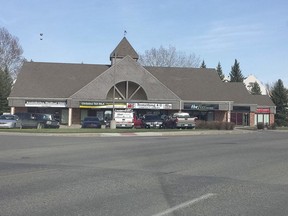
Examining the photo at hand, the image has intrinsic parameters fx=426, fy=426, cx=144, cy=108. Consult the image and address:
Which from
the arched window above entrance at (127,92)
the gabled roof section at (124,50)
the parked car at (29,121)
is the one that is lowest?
the parked car at (29,121)

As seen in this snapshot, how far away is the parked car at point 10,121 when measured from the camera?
123ft

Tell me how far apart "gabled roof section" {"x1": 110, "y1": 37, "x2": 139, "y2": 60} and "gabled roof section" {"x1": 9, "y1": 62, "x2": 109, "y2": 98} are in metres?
2.82

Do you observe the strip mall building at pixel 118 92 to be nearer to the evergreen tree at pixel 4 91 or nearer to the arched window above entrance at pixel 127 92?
the arched window above entrance at pixel 127 92

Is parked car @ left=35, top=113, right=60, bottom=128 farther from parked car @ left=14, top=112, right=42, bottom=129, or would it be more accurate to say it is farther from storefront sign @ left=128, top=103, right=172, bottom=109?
storefront sign @ left=128, top=103, right=172, bottom=109

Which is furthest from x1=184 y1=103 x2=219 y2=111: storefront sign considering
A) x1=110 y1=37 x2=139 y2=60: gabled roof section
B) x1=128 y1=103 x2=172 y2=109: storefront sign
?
x1=110 y1=37 x2=139 y2=60: gabled roof section

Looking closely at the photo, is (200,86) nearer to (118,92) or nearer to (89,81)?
(118,92)

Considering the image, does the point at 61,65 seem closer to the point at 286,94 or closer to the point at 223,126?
the point at 223,126

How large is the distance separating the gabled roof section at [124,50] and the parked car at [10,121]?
22033 mm

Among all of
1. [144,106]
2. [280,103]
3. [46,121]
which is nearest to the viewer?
[46,121]

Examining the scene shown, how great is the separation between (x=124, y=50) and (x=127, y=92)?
7.78 meters

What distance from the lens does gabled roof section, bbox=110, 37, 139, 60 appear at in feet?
191

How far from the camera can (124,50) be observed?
58781 mm

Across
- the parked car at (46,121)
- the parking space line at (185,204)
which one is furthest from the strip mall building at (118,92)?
the parking space line at (185,204)

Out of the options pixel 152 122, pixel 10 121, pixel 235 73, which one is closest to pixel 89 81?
pixel 152 122
